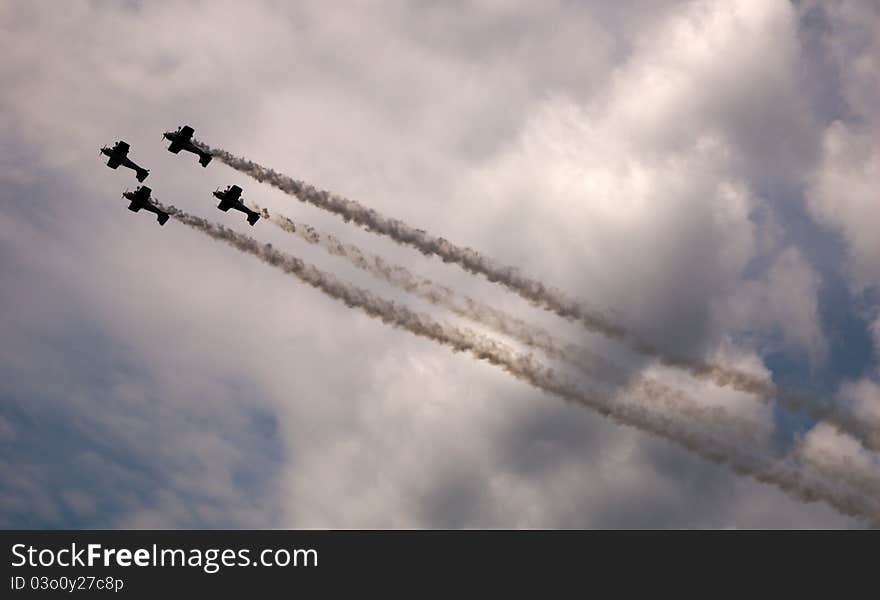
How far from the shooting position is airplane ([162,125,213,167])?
10150cm

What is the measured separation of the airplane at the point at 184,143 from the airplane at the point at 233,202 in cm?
438

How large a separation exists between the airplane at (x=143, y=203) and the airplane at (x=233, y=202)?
7989 millimetres

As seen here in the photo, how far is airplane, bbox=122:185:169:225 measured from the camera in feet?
347

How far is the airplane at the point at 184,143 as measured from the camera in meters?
102

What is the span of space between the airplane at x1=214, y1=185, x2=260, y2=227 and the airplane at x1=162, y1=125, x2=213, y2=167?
14.4 ft

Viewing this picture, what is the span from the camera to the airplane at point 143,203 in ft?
347

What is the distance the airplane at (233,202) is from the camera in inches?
4122

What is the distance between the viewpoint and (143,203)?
106 meters

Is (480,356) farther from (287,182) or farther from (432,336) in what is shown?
(287,182)

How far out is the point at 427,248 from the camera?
102 metres

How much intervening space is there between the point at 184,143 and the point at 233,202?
9578 mm

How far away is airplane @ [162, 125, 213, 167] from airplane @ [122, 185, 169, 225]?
7777 millimetres
